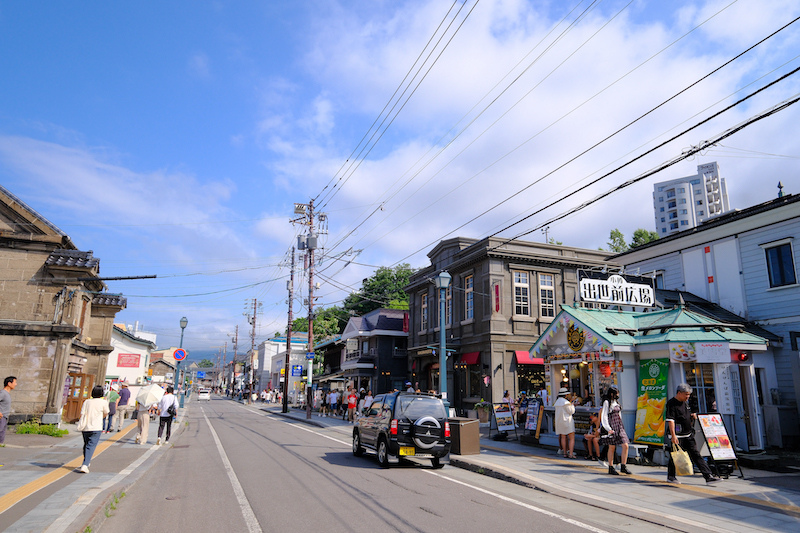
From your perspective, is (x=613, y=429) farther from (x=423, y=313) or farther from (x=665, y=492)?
(x=423, y=313)

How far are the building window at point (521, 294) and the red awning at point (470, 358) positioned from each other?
3170mm

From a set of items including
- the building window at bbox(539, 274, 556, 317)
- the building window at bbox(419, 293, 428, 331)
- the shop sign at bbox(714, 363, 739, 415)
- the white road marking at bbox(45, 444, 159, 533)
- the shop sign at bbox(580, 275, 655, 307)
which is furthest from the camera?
the building window at bbox(419, 293, 428, 331)

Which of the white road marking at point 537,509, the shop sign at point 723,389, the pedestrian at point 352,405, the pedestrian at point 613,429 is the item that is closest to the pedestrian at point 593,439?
the pedestrian at point 613,429

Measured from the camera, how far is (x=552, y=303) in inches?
1144

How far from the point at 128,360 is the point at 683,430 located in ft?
107

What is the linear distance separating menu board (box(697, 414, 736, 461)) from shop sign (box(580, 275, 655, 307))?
553cm

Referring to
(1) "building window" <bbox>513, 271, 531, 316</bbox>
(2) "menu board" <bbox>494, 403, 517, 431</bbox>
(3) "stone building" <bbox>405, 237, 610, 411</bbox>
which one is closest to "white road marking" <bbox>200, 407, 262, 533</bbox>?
(2) "menu board" <bbox>494, 403, 517, 431</bbox>

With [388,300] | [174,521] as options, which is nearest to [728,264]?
[174,521]

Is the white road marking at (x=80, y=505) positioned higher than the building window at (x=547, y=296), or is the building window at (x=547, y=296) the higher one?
the building window at (x=547, y=296)

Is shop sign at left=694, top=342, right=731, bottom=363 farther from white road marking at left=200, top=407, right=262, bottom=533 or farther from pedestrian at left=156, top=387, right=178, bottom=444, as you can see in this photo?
pedestrian at left=156, top=387, right=178, bottom=444

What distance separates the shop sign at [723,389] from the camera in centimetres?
1309

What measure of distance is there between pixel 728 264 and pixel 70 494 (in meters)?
19.8

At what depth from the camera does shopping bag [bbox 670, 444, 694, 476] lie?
10.6m

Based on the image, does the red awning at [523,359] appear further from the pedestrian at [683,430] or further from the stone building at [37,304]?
the stone building at [37,304]
